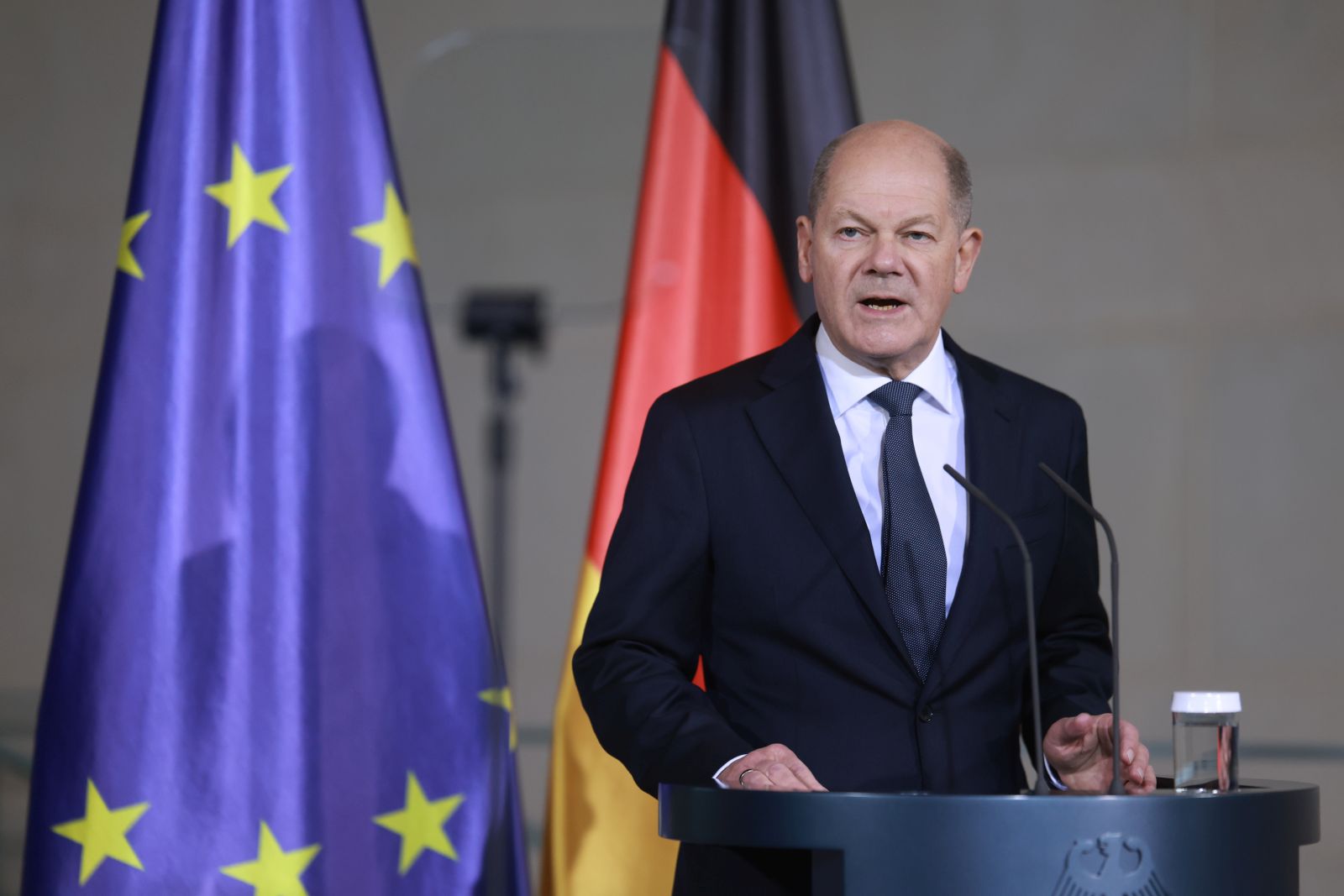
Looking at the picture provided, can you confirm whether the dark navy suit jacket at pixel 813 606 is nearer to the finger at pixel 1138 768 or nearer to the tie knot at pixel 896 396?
the tie knot at pixel 896 396

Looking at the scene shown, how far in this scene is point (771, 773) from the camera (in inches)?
52.4

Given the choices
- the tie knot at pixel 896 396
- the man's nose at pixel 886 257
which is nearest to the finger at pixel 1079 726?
the tie knot at pixel 896 396

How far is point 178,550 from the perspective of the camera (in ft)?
7.50

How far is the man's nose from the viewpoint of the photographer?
5.59 feet

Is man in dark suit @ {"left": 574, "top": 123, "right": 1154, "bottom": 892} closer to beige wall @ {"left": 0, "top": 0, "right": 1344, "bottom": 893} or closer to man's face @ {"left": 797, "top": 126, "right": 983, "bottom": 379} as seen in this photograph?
man's face @ {"left": 797, "top": 126, "right": 983, "bottom": 379}

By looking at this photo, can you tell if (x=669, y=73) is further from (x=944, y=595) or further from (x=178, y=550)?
(x=944, y=595)

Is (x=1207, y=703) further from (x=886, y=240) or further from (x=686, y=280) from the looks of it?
(x=686, y=280)

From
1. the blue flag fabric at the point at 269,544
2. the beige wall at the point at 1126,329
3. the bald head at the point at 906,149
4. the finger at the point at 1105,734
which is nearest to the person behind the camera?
the finger at the point at 1105,734

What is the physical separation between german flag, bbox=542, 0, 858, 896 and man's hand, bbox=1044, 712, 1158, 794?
1.15m

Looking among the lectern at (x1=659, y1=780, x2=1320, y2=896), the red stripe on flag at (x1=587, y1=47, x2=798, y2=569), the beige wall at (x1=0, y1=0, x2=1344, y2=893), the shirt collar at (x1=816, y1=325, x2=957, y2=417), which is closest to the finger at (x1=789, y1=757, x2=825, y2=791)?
the lectern at (x1=659, y1=780, x2=1320, y2=896)

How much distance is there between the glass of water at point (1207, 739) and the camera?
4.42ft

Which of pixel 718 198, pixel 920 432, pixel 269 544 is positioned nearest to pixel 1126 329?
pixel 718 198

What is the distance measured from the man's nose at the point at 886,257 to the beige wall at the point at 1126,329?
1331mm

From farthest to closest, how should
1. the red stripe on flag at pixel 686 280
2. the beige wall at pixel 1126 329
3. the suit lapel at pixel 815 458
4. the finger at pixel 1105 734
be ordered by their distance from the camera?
the beige wall at pixel 1126 329 < the red stripe on flag at pixel 686 280 < the suit lapel at pixel 815 458 < the finger at pixel 1105 734
